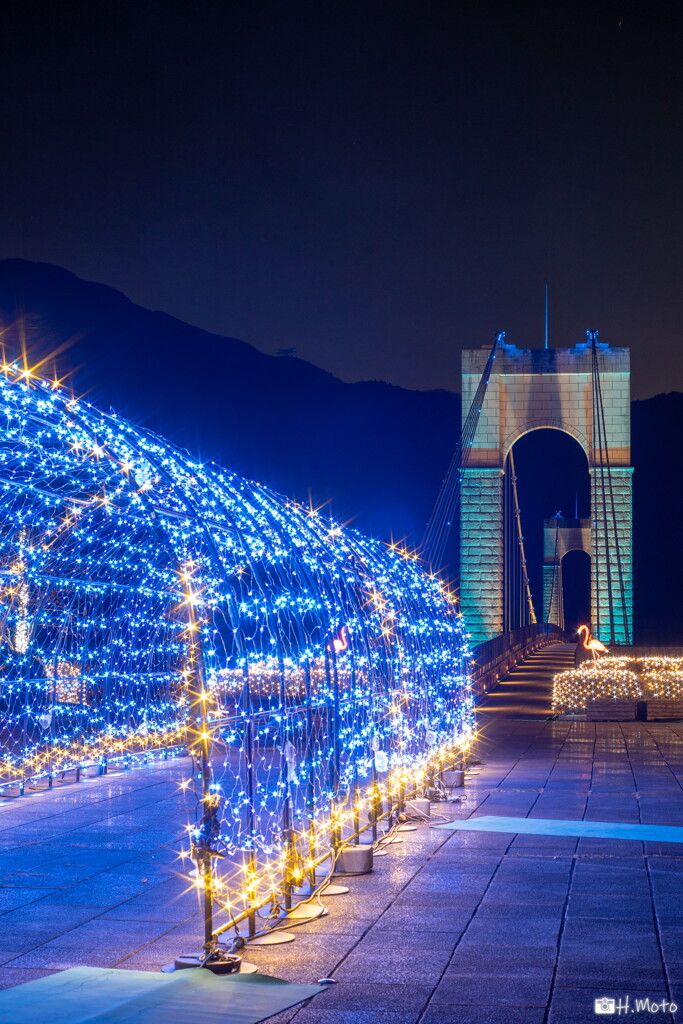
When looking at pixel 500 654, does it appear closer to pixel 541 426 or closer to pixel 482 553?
pixel 482 553

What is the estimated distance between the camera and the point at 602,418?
46094mm

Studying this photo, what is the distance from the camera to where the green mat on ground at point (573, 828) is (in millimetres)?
10578

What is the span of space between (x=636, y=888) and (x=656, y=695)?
49.7ft

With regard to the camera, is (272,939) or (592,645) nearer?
(272,939)

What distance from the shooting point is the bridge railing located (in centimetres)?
2841

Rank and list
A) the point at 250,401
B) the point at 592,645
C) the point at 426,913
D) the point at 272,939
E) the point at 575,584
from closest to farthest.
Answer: the point at 272,939 < the point at 426,913 < the point at 592,645 < the point at 575,584 < the point at 250,401

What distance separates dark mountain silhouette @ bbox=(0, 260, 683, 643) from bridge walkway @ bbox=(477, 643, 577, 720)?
62.9m

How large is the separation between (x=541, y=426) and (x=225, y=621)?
135 feet

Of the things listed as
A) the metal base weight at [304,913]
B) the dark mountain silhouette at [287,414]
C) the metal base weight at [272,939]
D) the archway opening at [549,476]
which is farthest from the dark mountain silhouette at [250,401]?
the metal base weight at [272,939]

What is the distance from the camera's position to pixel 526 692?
31.2 meters

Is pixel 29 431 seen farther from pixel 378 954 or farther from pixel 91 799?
pixel 91 799

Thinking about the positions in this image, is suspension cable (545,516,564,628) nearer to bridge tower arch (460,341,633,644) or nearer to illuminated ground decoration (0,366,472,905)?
bridge tower arch (460,341,633,644)

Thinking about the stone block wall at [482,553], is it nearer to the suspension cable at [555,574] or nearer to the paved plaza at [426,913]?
the paved plaza at [426,913]

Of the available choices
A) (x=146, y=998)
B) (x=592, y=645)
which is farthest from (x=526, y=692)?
(x=146, y=998)
